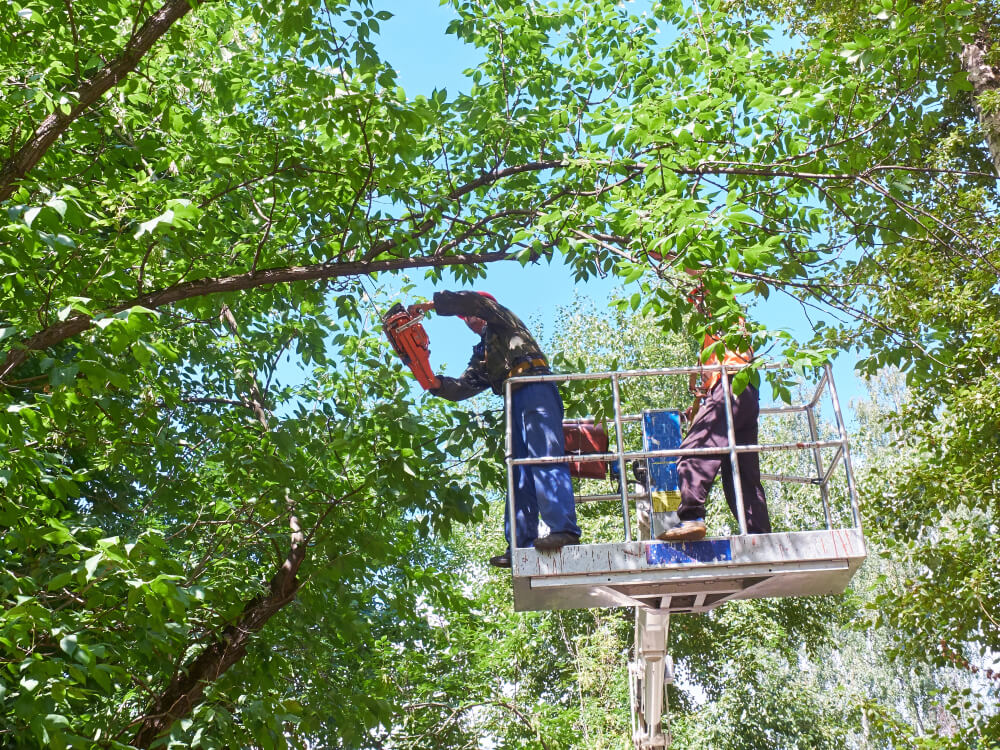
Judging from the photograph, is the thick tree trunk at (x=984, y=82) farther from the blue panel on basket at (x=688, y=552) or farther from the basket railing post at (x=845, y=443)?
the blue panel on basket at (x=688, y=552)

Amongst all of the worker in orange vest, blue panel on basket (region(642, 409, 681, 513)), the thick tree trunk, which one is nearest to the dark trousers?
the worker in orange vest

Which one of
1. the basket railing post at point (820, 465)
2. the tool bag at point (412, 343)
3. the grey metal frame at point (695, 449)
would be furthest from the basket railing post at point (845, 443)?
the tool bag at point (412, 343)

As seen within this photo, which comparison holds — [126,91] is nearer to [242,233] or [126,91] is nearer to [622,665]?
[242,233]

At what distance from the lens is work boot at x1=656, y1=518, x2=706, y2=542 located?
18.5 feet

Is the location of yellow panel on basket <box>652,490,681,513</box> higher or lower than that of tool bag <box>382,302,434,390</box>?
lower

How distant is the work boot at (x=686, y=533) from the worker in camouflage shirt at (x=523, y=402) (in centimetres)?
56

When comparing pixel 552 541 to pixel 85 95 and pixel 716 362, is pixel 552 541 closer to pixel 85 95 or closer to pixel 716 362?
pixel 716 362

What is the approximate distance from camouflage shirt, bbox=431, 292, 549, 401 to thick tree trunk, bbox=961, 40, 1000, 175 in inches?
208

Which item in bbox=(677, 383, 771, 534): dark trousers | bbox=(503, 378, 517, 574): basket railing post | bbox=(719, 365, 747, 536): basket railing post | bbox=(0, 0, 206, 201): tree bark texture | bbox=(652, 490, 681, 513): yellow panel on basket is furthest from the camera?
bbox=(652, 490, 681, 513): yellow panel on basket

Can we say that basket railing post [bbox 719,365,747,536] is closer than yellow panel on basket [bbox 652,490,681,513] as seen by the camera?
Yes

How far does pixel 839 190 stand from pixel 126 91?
4.87 metres

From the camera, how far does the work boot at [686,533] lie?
562 centimetres

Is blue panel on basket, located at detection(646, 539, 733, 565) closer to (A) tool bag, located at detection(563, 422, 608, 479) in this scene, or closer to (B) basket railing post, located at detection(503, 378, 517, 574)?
(B) basket railing post, located at detection(503, 378, 517, 574)

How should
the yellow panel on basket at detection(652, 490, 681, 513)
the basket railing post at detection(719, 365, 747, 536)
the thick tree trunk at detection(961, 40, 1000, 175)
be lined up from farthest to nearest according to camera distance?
the thick tree trunk at detection(961, 40, 1000, 175) → the yellow panel on basket at detection(652, 490, 681, 513) → the basket railing post at detection(719, 365, 747, 536)
